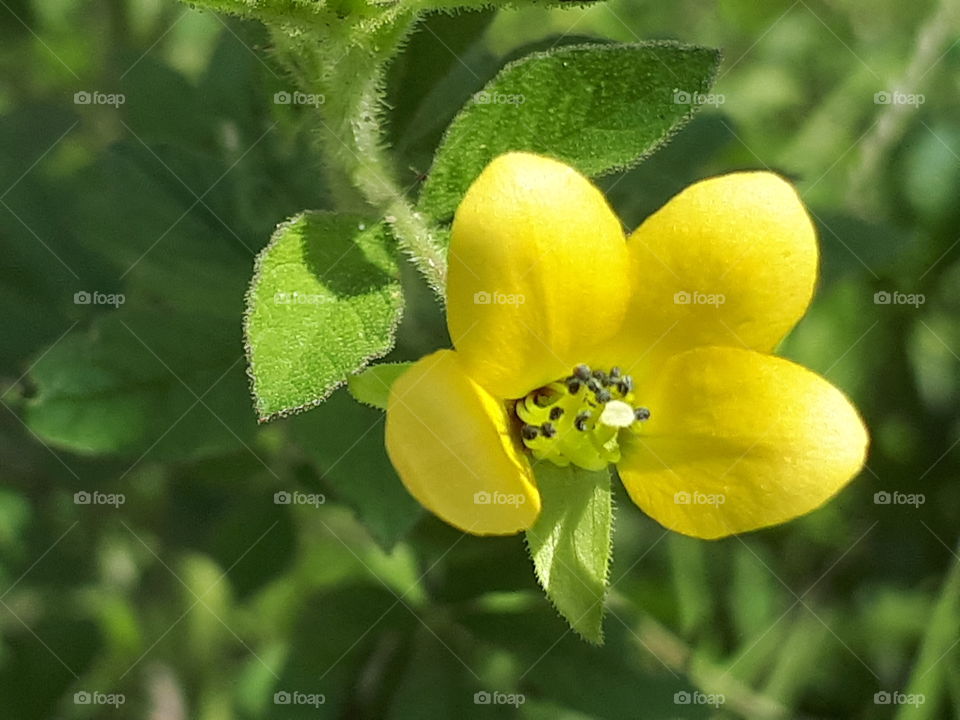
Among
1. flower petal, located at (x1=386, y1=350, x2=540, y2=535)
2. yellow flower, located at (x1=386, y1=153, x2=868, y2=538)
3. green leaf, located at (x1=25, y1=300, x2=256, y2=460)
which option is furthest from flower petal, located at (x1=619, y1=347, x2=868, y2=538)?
green leaf, located at (x1=25, y1=300, x2=256, y2=460)

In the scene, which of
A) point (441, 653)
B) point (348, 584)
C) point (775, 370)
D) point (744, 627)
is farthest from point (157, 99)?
point (744, 627)

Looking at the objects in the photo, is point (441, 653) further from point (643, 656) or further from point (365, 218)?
point (365, 218)

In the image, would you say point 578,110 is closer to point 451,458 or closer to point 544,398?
point 544,398

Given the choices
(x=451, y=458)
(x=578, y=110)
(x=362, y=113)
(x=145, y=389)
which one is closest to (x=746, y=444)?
(x=451, y=458)

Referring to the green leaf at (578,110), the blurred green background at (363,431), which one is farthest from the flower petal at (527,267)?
the blurred green background at (363,431)

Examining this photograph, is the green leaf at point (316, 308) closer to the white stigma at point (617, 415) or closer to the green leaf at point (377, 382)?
the green leaf at point (377, 382)

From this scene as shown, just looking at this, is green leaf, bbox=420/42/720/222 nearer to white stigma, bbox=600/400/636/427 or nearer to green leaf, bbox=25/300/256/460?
white stigma, bbox=600/400/636/427

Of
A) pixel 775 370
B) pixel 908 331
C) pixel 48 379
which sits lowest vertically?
pixel 908 331

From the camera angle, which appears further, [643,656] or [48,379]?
[643,656]
